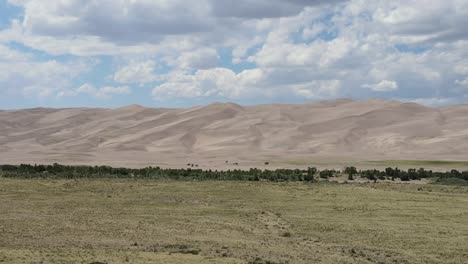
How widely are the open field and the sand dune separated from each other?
27.2 m

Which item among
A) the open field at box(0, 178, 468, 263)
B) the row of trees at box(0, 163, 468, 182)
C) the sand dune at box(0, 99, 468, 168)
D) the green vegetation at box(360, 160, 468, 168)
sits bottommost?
the open field at box(0, 178, 468, 263)

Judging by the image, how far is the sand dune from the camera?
7100 cm

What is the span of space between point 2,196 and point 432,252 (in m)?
17.9

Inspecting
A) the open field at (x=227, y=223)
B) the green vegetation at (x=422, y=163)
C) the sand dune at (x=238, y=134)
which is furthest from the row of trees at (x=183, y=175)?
the sand dune at (x=238, y=134)

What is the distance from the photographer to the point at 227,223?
68.3ft

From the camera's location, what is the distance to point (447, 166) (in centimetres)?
5675

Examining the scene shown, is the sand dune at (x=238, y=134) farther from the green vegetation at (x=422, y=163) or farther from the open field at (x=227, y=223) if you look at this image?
the open field at (x=227, y=223)

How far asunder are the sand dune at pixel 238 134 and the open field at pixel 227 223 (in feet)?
89.3

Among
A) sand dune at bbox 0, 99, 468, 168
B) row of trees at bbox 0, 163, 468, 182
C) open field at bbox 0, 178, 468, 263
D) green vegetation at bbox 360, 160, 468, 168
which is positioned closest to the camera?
open field at bbox 0, 178, 468, 263

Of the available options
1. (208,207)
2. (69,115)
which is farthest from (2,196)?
(69,115)

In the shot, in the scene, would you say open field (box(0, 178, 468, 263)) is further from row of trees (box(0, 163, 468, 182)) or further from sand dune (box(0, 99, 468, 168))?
sand dune (box(0, 99, 468, 168))

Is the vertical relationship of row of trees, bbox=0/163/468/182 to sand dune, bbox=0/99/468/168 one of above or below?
below

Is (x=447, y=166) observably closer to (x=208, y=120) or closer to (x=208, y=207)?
(x=208, y=207)

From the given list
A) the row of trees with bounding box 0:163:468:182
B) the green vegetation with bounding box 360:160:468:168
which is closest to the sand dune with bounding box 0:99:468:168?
the green vegetation with bounding box 360:160:468:168
